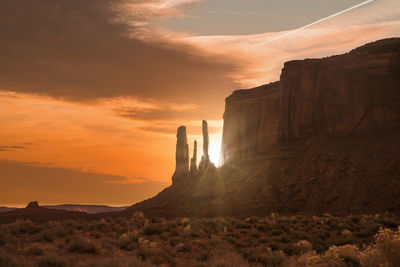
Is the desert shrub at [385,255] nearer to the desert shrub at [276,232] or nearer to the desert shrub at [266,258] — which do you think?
the desert shrub at [266,258]

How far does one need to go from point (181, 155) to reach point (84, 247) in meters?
86.8

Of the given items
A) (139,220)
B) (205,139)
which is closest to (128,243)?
(139,220)

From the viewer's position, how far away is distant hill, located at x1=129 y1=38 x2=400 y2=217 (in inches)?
2048

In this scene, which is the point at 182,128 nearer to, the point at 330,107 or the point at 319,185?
the point at 330,107

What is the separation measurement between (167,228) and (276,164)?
44429mm

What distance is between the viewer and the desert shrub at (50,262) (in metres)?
11.3

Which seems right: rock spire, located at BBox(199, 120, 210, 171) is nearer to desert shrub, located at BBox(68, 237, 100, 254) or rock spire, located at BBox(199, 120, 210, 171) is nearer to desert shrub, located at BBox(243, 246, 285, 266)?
desert shrub, located at BBox(68, 237, 100, 254)

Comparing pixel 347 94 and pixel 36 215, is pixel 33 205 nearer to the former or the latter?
pixel 36 215

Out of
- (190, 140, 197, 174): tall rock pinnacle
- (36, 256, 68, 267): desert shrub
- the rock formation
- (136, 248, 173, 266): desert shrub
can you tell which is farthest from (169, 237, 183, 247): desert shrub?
(190, 140, 197, 174): tall rock pinnacle

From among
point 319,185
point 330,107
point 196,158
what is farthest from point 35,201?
point 330,107

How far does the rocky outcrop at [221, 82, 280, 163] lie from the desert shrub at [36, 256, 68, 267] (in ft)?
217

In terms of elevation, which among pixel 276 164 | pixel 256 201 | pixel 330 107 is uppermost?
pixel 330 107

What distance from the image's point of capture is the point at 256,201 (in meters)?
57.6

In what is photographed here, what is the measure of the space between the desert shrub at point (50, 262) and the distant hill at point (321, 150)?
3956 cm
